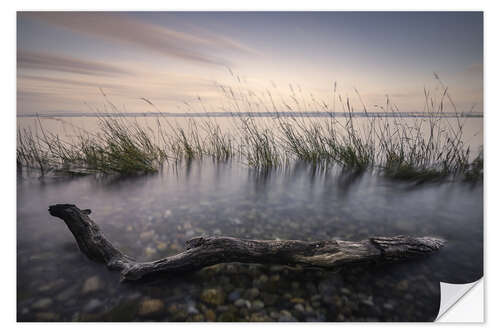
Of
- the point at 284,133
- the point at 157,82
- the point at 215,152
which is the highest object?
the point at 157,82

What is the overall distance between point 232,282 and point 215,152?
2128mm

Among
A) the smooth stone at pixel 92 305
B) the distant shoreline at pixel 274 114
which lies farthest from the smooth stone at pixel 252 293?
the distant shoreline at pixel 274 114

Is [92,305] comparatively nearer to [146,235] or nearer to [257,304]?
[146,235]

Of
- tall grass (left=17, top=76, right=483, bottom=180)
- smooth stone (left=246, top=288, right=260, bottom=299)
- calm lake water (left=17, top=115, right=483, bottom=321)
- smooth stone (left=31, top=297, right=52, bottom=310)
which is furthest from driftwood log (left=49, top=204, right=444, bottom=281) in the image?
tall grass (left=17, top=76, right=483, bottom=180)

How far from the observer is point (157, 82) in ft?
7.07

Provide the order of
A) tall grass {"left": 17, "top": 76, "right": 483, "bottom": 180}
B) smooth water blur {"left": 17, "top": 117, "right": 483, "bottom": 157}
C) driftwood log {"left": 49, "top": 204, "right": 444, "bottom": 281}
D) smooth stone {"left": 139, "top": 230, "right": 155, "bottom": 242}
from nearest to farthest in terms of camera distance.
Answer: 1. driftwood log {"left": 49, "top": 204, "right": 444, "bottom": 281}
2. smooth stone {"left": 139, "top": 230, "right": 155, "bottom": 242}
3. smooth water blur {"left": 17, "top": 117, "right": 483, "bottom": 157}
4. tall grass {"left": 17, "top": 76, "right": 483, "bottom": 180}

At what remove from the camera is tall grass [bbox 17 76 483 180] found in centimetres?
227

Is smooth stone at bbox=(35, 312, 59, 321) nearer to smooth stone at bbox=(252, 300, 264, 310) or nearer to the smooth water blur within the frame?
smooth stone at bbox=(252, 300, 264, 310)

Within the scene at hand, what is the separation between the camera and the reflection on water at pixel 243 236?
132 cm

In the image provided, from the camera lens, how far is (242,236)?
1840 millimetres

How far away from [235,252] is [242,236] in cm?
38

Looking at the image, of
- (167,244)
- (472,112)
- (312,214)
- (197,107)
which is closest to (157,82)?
(197,107)

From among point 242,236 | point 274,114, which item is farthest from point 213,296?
point 274,114
